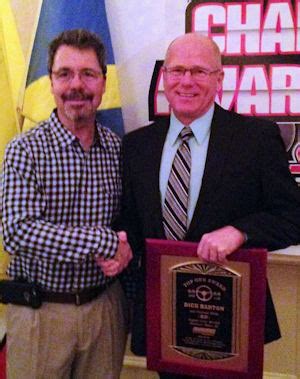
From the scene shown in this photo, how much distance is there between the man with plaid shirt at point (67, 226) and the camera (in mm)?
1197

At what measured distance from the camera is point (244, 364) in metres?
1.22

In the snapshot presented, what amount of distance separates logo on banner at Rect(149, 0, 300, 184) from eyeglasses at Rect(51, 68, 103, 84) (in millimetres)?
518

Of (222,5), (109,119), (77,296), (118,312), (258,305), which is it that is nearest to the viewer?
(258,305)

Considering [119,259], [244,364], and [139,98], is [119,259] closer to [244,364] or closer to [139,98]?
[244,364]

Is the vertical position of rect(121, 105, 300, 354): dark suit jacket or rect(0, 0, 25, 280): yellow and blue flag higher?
rect(0, 0, 25, 280): yellow and blue flag

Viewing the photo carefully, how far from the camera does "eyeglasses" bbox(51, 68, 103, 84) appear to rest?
129cm

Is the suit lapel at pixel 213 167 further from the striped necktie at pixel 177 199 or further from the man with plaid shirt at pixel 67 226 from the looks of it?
the man with plaid shirt at pixel 67 226

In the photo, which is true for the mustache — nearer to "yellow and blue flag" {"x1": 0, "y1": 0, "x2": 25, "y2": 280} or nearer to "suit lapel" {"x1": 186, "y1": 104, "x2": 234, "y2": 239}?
"suit lapel" {"x1": 186, "y1": 104, "x2": 234, "y2": 239}

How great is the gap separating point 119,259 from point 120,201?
21 centimetres

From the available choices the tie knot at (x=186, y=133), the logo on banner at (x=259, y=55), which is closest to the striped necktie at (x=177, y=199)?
the tie knot at (x=186, y=133)

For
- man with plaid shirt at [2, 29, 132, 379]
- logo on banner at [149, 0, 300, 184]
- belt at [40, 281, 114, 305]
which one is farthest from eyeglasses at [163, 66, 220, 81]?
belt at [40, 281, 114, 305]

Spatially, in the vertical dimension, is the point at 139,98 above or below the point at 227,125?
above

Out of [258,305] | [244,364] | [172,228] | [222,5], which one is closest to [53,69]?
[172,228]

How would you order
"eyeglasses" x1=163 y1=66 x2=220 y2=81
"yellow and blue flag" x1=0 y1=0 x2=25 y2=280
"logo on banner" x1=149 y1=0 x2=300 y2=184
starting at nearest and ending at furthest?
"eyeglasses" x1=163 y1=66 x2=220 y2=81
"logo on banner" x1=149 y1=0 x2=300 y2=184
"yellow and blue flag" x1=0 y1=0 x2=25 y2=280
